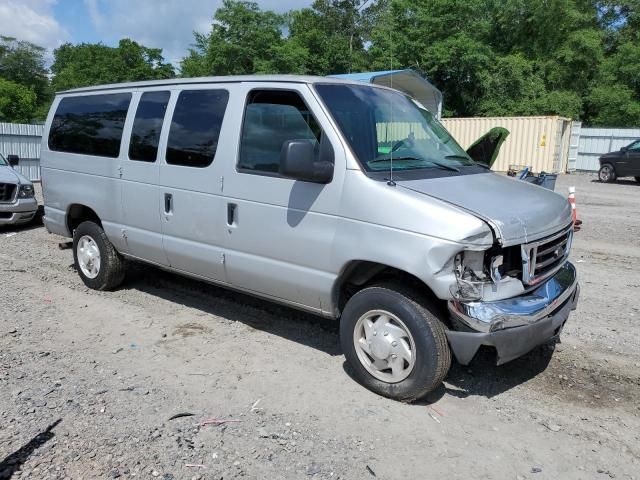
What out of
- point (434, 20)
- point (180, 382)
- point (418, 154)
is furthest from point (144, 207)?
point (434, 20)

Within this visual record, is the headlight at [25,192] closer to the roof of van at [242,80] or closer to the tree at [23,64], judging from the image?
the roof of van at [242,80]

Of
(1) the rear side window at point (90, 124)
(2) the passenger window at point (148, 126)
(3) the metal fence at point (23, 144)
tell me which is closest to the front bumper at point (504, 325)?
(2) the passenger window at point (148, 126)

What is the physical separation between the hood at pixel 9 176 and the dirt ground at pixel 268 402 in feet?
16.6

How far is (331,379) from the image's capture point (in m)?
4.38

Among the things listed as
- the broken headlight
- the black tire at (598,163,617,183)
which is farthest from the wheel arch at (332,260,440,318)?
the black tire at (598,163,617,183)

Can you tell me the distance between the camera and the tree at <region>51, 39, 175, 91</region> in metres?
61.7

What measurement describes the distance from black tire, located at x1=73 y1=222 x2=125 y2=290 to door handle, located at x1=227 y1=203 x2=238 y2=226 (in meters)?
2.13

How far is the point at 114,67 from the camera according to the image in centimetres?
6206

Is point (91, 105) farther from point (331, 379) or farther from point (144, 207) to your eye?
point (331, 379)

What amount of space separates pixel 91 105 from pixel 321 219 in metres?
3.54

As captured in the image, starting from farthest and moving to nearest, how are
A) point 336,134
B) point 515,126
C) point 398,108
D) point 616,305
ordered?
point 515,126 → point 616,305 → point 398,108 → point 336,134

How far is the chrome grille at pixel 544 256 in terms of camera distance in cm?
376

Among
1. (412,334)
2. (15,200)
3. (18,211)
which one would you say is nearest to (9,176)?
(15,200)

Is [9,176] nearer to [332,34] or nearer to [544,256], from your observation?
[544,256]
